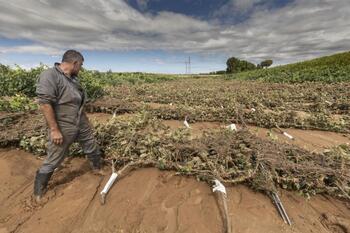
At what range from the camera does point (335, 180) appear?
2.99 m

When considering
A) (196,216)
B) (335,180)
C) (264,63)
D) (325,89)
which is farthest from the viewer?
(264,63)

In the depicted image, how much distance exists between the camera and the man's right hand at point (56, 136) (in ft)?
10.0

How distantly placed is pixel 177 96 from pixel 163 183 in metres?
6.57

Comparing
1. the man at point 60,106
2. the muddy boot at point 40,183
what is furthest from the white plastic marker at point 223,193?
the muddy boot at point 40,183

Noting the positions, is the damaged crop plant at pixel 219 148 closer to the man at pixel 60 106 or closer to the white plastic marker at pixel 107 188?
the white plastic marker at pixel 107 188

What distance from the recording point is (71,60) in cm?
312

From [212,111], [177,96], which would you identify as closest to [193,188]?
[212,111]

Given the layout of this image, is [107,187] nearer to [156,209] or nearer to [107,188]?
[107,188]

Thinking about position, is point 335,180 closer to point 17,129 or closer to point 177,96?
point 17,129

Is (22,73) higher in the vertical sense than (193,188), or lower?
higher

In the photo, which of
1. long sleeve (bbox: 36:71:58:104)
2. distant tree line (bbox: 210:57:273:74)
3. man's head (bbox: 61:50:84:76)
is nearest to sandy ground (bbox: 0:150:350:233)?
long sleeve (bbox: 36:71:58:104)

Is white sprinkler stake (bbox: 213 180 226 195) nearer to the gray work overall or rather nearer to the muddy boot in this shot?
the gray work overall

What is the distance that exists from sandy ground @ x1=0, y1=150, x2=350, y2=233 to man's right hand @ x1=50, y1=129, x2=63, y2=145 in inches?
29.5

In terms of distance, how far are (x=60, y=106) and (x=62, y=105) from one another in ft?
0.08
